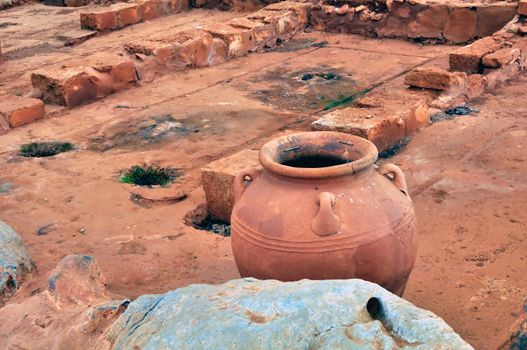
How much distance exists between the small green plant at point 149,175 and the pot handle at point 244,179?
2.24 meters

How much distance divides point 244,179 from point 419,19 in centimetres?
690

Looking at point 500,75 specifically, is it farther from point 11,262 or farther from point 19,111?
point 11,262

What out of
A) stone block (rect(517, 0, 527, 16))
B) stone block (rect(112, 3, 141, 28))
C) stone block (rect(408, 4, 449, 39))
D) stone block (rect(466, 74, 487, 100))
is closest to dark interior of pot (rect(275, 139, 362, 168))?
stone block (rect(466, 74, 487, 100))

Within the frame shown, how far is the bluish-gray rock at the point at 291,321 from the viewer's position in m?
2.60

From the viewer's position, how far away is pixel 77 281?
4082mm

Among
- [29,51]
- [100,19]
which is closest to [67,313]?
[29,51]

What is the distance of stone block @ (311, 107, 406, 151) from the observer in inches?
250

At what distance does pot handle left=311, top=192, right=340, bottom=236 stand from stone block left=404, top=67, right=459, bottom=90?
4394mm

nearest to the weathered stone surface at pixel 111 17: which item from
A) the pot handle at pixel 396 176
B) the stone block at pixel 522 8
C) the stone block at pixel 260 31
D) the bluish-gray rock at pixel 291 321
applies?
the stone block at pixel 260 31

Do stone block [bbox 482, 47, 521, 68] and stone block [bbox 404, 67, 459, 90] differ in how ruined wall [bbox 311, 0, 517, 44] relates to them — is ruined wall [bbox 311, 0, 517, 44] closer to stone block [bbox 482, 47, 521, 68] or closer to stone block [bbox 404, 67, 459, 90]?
stone block [bbox 482, 47, 521, 68]

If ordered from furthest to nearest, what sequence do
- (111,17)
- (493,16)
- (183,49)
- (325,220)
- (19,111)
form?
1. (111,17)
2. (493,16)
3. (183,49)
4. (19,111)
5. (325,220)

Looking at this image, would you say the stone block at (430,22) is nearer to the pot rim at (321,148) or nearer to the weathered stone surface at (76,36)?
the weathered stone surface at (76,36)

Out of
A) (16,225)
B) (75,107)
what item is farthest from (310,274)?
(75,107)

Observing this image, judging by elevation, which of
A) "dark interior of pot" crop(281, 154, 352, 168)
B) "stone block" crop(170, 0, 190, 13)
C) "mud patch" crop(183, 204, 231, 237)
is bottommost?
"mud patch" crop(183, 204, 231, 237)
